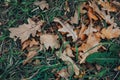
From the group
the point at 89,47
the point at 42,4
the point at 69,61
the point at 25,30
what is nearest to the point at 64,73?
the point at 69,61

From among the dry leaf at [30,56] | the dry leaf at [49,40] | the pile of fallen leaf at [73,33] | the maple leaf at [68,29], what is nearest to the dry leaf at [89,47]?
the pile of fallen leaf at [73,33]

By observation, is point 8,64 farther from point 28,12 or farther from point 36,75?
point 28,12

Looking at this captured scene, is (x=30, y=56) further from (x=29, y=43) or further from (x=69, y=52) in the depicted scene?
(x=69, y=52)

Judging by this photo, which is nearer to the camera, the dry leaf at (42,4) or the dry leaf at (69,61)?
the dry leaf at (69,61)

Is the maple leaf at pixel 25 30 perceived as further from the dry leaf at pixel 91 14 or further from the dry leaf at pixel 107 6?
the dry leaf at pixel 107 6

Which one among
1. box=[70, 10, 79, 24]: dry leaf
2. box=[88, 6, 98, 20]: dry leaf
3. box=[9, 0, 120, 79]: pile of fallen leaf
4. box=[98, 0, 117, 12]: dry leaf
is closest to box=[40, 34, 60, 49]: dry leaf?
box=[9, 0, 120, 79]: pile of fallen leaf

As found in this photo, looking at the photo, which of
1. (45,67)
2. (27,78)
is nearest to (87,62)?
(45,67)

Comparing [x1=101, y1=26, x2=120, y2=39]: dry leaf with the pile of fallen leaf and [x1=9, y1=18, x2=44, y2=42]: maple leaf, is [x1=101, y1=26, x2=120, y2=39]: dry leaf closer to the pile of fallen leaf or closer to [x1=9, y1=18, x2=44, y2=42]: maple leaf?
the pile of fallen leaf
